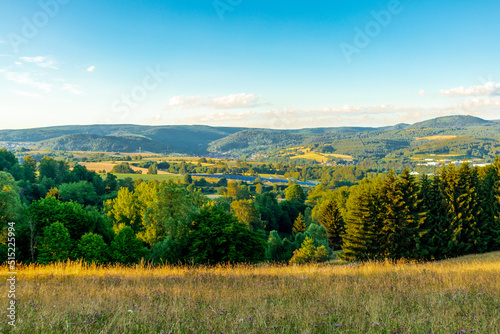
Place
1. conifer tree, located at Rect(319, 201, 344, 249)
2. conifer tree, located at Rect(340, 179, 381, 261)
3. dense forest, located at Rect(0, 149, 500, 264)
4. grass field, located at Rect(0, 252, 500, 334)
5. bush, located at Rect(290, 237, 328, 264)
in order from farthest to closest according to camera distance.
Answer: conifer tree, located at Rect(319, 201, 344, 249), bush, located at Rect(290, 237, 328, 264), conifer tree, located at Rect(340, 179, 381, 261), dense forest, located at Rect(0, 149, 500, 264), grass field, located at Rect(0, 252, 500, 334)

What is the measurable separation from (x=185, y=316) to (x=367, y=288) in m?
4.72

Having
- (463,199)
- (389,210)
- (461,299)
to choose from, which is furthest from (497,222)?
(461,299)

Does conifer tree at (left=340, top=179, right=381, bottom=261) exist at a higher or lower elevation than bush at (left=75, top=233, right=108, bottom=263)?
lower

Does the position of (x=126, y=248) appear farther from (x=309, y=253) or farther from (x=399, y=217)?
(x=399, y=217)

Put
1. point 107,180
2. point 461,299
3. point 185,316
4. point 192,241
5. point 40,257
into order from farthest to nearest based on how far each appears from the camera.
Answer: point 107,180, point 192,241, point 40,257, point 461,299, point 185,316

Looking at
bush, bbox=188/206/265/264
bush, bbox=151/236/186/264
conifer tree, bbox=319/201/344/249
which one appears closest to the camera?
bush, bbox=188/206/265/264

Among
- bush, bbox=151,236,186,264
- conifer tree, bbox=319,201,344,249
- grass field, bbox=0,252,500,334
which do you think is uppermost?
grass field, bbox=0,252,500,334

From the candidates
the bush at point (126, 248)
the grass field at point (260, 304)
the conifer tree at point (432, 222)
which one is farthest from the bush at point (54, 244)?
the conifer tree at point (432, 222)

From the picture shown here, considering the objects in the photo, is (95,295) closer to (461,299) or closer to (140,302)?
(140,302)

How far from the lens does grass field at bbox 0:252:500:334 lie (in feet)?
17.7

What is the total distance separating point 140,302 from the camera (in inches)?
275

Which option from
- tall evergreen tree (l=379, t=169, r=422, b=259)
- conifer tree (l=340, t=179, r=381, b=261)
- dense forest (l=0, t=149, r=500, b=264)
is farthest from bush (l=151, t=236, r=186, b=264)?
tall evergreen tree (l=379, t=169, r=422, b=259)

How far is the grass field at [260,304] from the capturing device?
5387 millimetres

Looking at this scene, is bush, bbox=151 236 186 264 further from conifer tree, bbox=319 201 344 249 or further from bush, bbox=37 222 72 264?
conifer tree, bbox=319 201 344 249
